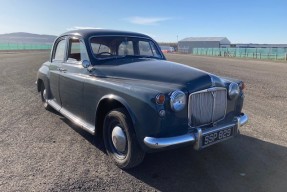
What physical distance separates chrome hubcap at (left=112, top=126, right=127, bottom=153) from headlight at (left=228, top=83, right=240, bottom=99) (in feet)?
5.35

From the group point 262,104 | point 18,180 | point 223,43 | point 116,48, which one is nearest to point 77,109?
point 116,48

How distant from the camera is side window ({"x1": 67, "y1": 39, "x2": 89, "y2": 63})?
4898 mm

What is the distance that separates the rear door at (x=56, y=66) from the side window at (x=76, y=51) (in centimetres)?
28

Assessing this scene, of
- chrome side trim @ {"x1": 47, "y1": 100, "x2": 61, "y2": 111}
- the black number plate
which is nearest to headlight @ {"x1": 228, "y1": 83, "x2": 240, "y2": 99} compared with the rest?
the black number plate

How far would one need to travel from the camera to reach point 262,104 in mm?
8023

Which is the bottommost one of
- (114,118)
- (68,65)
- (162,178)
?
(162,178)

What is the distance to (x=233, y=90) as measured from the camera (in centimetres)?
425

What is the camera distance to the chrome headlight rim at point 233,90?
4199 mm

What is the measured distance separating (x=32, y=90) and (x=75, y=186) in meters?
7.11

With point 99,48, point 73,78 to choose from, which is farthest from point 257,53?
point 73,78

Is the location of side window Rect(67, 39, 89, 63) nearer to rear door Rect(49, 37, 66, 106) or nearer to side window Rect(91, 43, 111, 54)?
side window Rect(91, 43, 111, 54)

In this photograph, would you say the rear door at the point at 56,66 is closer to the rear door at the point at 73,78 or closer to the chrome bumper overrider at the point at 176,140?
the rear door at the point at 73,78

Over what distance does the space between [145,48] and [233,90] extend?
201 cm

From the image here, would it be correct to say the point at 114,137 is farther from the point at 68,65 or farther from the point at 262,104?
the point at 262,104
